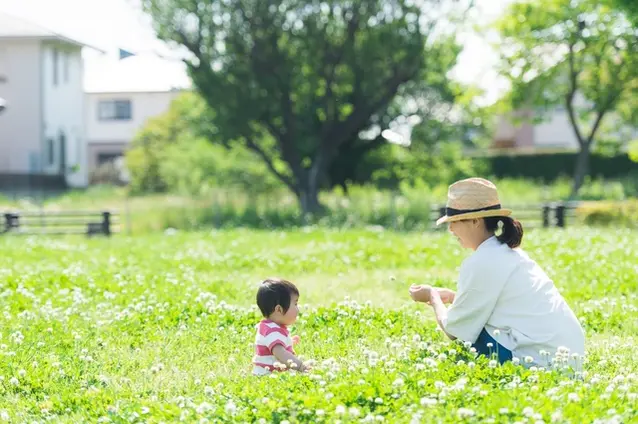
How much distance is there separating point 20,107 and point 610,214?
27644 mm

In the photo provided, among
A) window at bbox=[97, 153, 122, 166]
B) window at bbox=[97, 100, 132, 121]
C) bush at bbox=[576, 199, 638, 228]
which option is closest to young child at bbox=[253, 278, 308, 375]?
bush at bbox=[576, 199, 638, 228]

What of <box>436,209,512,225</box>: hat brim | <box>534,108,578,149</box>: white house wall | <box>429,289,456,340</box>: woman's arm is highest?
<box>534,108,578,149</box>: white house wall

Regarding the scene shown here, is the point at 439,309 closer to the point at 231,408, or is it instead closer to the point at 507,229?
the point at 507,229

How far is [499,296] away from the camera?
6352 mm

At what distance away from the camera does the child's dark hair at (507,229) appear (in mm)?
6488

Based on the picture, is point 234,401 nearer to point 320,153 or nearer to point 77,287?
point 77,287

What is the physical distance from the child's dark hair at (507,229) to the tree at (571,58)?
108 ft

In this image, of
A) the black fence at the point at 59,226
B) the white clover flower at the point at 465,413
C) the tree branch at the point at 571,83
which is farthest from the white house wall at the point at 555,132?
the white clover flower at the point at 465,413

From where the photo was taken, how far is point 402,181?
36750mm

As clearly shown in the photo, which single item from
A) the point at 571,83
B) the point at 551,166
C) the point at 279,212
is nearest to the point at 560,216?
the point at 279,212

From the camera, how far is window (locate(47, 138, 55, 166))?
146ft

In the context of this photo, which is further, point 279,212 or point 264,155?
point 264,155

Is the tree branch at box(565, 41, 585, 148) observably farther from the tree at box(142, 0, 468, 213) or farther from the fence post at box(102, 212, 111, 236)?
the fence post at box(102, 212, 111, 236)

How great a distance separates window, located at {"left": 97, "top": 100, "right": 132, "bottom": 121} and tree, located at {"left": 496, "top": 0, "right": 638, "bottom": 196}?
87.6 feet
